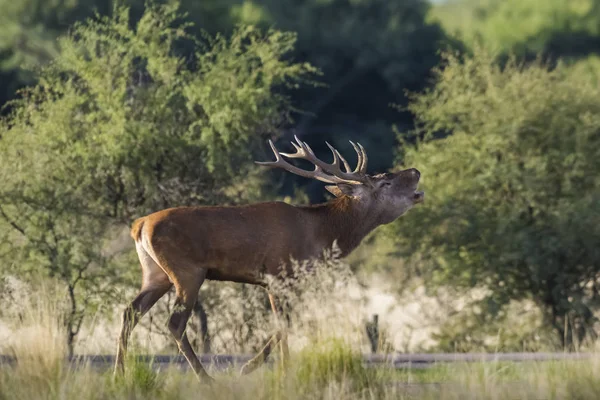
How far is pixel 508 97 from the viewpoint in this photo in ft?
67.9

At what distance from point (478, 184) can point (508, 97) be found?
154 cm

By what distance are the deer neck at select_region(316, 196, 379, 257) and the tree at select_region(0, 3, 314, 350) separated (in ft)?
16.8

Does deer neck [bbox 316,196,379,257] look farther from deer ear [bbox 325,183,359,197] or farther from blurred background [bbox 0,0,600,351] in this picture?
blurred background [bbox 0,0,600,351]

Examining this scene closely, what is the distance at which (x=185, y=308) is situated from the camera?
1159cm

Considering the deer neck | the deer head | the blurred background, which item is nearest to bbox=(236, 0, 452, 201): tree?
the blurred background

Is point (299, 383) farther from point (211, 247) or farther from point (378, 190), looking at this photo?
point (378, 190)

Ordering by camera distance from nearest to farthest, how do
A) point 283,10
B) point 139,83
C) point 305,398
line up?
point 305,398
point 139,83
point 283,10

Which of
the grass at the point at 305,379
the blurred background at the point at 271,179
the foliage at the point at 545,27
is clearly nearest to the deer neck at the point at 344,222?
the grass at the point at 305,379

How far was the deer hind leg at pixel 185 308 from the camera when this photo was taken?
11398 millimetres

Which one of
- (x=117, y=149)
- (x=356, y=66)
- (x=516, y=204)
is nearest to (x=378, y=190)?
(x=117, y=149)

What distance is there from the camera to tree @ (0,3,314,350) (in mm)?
17781

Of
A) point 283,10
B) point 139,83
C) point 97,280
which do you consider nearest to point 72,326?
point 97,280

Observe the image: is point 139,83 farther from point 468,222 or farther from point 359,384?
point 359,384

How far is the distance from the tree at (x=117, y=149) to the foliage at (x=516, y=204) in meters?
3.00
